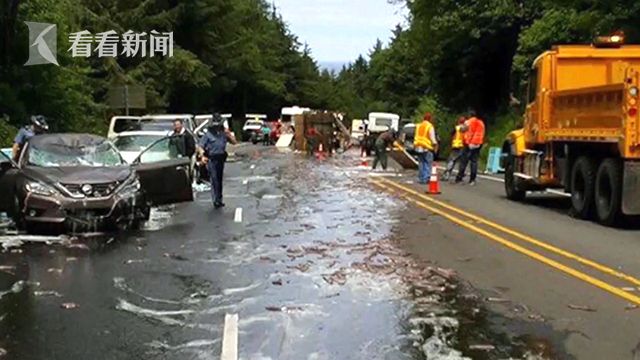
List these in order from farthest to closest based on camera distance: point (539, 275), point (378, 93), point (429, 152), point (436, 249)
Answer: point (378, 93) < point (429, 152) < point (436, 249) < point (539, 275)

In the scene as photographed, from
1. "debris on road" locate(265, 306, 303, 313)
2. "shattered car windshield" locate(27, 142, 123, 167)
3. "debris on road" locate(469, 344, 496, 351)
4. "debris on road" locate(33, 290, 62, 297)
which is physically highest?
"shattered car windshield" locate(27, 142, 123, 167)

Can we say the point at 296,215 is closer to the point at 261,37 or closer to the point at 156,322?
the point at 156,322

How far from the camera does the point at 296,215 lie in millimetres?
16219

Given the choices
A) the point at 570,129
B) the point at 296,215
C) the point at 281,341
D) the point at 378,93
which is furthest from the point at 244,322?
the point at 378,93

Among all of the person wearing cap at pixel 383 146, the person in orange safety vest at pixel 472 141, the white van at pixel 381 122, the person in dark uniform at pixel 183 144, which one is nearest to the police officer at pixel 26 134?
the person in dark uniform at pixel 183 144

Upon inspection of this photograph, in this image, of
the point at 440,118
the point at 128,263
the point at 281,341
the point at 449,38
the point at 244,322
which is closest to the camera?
the point at 281,341

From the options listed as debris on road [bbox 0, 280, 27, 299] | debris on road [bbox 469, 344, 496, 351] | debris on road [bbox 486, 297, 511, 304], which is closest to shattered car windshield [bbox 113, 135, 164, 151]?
debris on road [bbox 0, 280, 27, 299]

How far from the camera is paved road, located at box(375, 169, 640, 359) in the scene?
Answer: 7445 mm

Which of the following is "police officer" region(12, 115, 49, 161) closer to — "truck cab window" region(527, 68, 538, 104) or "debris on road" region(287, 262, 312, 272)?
"debris on road" region(287, 262, 312, 272)

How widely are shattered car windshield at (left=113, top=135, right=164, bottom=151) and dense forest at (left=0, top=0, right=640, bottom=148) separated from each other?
620 centimetres

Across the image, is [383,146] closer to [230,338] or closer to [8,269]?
[8,269]

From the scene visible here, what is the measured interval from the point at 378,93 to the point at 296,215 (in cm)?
9800

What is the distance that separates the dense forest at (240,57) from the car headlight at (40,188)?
11106 millimetres

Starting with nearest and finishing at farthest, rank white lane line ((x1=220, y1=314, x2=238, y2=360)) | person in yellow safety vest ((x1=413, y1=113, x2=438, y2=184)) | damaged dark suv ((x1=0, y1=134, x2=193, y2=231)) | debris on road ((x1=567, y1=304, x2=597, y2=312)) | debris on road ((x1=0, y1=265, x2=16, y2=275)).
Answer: white lane line ((x1=220, y1=314, x2=238, y2=360)) < debris on road ((x1=567, y1=304, x2=597, y2=312)) < debris on road ((x1=0, y1=265, x2=16, y2=275)) < damaged dark suv ((x1=0, y1=134, x2=193, y2=231)) < person in yellow safety vest ((x1=413, y1=113, x2=438, y2=184))
